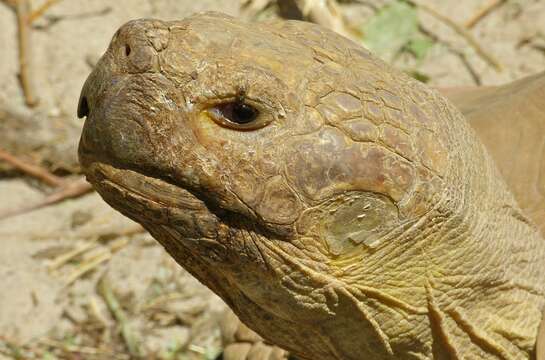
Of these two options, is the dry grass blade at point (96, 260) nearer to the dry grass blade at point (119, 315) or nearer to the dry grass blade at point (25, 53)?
the dry grass blade at point (119, 315)

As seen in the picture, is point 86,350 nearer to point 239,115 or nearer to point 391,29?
point 239,115

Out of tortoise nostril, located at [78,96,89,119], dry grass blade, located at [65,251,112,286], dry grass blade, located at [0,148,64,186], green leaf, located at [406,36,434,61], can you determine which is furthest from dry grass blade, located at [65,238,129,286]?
tortoise nostril, located at [78,96,89,119]

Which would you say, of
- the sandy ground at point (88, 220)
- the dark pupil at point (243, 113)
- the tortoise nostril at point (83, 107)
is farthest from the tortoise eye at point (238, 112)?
the sandy ground at point (88, 220)

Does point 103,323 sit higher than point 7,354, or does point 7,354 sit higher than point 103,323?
point 103,323

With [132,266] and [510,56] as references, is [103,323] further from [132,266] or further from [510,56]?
[510,56]

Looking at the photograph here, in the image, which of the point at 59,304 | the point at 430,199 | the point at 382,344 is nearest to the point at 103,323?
the point at 59,304

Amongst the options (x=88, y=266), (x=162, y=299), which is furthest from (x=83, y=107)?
(x=88, y=266)
